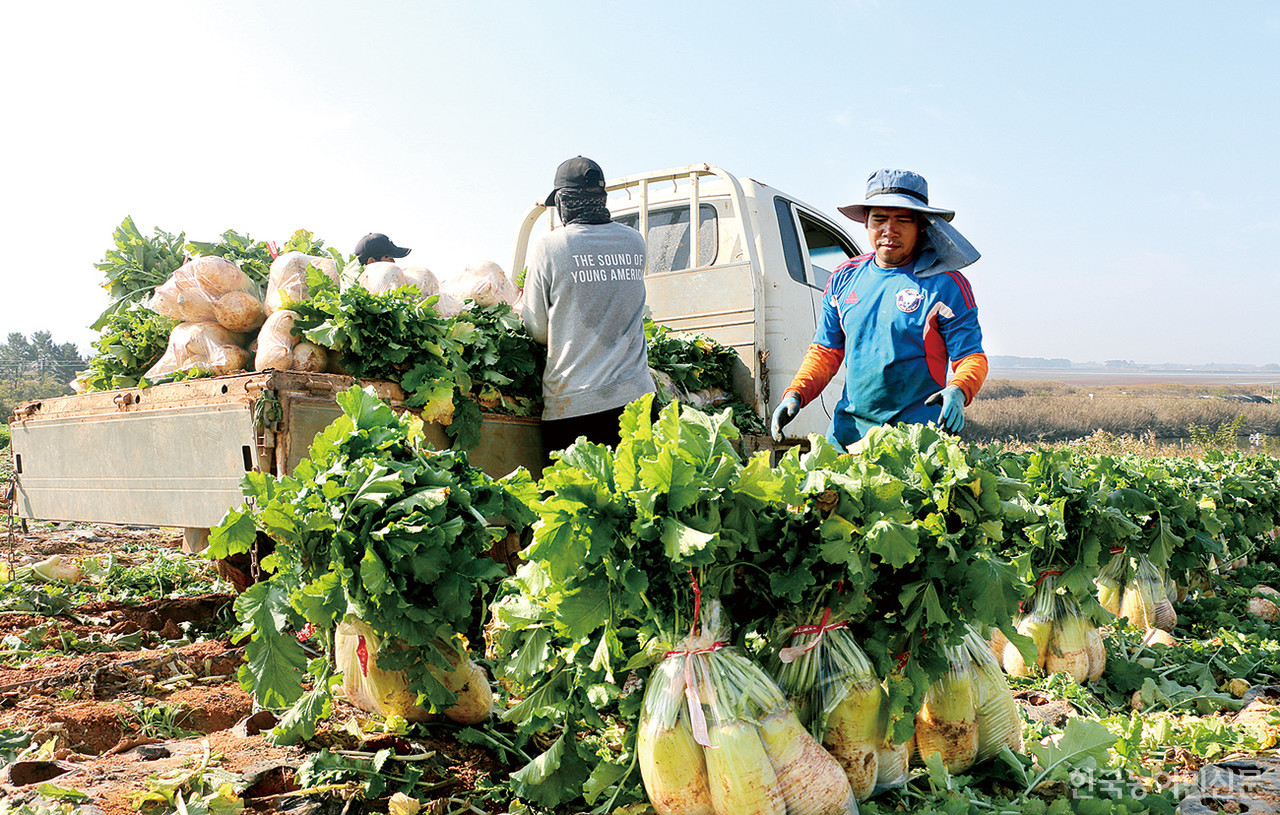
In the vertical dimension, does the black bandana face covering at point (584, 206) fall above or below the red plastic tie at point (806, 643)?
above

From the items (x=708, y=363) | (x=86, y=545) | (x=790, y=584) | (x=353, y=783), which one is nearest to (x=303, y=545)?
(x=353, y=783)

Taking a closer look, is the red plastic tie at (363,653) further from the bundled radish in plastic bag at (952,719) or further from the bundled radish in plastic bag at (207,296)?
the bundled radish in plastic bag at (207,296)

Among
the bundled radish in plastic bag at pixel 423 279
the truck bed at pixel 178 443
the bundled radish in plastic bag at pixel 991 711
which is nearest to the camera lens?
the bundled radish in plastic bag at pixel 991 711

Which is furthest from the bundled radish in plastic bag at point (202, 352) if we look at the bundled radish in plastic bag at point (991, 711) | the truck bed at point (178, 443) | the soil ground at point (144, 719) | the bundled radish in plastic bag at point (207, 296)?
the bundled radish in plastic bag at point (991, 711)

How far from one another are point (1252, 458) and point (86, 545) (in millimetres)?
11581

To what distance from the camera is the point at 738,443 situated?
549 centimetres

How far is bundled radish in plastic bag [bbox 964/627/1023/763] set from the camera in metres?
2.70

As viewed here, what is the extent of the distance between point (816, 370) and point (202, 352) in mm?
3105

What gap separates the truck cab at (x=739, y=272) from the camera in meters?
6.47

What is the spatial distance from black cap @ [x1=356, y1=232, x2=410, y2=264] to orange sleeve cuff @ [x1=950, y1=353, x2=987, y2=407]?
13.7 ft

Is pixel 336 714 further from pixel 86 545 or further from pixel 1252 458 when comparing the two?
pixel 1252 458

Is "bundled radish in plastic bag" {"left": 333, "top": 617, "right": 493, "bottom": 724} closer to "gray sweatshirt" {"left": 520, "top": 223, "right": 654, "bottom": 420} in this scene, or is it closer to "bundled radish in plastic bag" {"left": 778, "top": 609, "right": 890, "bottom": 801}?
"bundled radish in plastic bag" {"left": 778, "top": 609, "right": 890, "bottom": 801}

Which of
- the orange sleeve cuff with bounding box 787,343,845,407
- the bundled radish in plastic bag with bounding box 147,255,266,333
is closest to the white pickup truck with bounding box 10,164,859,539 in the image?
the bundled radish in plastic bag with bounding box 147,255,266,333

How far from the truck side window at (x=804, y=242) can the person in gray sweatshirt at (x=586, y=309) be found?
273cm
